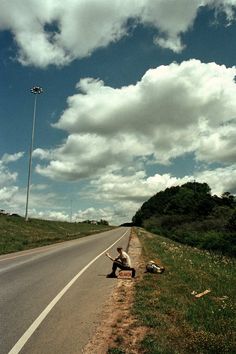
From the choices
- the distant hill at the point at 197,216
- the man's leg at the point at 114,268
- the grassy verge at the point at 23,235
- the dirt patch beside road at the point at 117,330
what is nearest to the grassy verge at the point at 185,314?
the dirt patch beside road at the point at 117,330

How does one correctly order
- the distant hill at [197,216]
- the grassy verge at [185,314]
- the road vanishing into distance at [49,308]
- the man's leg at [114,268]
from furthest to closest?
the distant hill at [197,216] → the man's leg at [114,268] → the road vanishing into distance at [49,308] → the grassy verge at [185,314]

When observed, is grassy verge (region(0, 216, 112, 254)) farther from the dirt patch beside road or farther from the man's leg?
the dirt patch beside road

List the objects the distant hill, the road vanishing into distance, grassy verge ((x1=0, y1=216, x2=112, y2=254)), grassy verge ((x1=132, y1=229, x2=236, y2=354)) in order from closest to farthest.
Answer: grassy verge ((x1=132, y1=229, x2=236, y2=354)) < the road vanishing into distance < grassy verge ((x1=0, y1=216, x2=112, y2=254)) < the distant hill

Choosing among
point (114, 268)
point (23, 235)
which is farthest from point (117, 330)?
point (23, 235)

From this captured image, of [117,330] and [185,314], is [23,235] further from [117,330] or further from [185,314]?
[117,330]

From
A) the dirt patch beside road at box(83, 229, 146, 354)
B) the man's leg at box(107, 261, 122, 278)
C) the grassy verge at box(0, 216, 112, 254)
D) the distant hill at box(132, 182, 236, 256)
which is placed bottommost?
the dirt patch beside road at box(83, 229, 146, 354)

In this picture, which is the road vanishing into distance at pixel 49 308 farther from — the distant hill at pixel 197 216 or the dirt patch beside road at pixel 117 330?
the distant hill at pixel 197 216

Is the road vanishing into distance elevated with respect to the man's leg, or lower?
lower

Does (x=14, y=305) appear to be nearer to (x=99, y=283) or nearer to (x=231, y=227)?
(x=99, y=283)

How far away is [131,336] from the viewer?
7.54 meters

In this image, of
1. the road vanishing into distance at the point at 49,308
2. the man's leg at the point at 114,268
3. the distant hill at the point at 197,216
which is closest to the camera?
the road vanishing into distance at the point at 49,308

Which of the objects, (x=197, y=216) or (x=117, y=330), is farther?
(x=197, y=216)

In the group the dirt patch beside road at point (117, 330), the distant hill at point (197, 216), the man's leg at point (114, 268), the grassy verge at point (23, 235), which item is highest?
the distant hill at point (197, 216)

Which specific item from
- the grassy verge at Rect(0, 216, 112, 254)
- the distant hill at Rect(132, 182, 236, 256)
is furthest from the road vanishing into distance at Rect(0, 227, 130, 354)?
the distant hill at Rect(132, 182, 236, 256)
